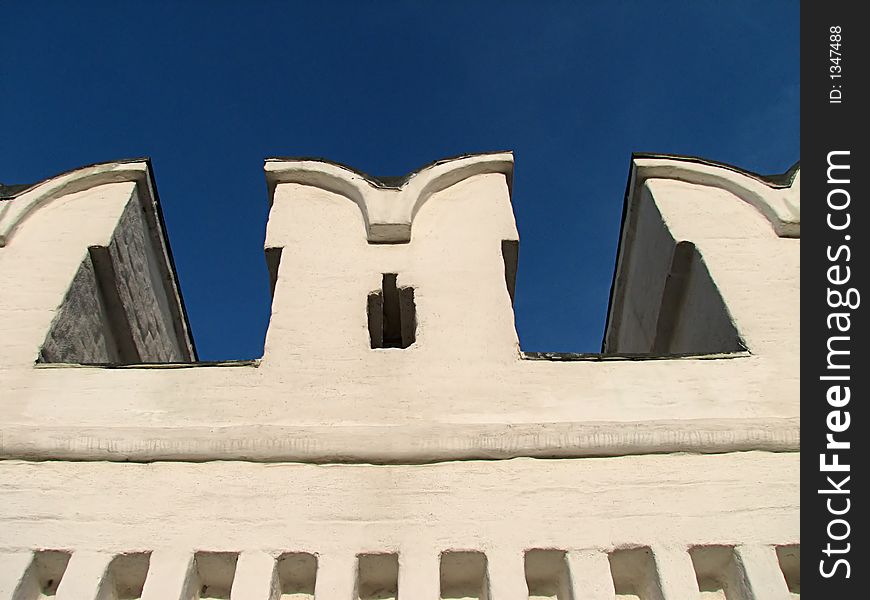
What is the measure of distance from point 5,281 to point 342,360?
2.13 metres

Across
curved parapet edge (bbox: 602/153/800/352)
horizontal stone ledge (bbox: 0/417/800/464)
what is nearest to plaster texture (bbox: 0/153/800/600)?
horizontal stone ledge (bbox: 0/417/800/464)

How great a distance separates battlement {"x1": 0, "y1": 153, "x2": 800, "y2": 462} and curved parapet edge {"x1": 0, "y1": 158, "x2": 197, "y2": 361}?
0.01 metres

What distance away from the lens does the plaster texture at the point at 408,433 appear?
12.3ft

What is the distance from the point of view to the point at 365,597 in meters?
3.72

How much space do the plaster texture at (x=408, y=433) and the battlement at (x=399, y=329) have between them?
0.05 ft

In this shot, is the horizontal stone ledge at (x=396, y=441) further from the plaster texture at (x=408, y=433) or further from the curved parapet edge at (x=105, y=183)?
the curved parapet edge at (x=105, y=183)

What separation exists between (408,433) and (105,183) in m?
3.23

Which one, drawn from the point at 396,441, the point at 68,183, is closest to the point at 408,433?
the point at 396,441

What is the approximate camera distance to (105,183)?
636 cm

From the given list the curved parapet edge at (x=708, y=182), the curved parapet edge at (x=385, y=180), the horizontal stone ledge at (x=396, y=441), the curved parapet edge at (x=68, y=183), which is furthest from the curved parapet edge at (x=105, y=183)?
the curved parapet edge at (x=708, y=182)

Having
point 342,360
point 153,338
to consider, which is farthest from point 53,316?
point 342,360

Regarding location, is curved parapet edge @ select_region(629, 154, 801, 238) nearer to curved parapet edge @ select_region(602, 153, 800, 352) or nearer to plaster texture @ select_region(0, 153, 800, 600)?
curved parapet edge @ select_region(602, 153, 800, 352)

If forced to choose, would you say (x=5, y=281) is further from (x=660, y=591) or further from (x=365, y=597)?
(x=660, y=591)

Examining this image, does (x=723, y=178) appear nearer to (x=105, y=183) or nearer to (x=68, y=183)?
(x=105, y=183)
